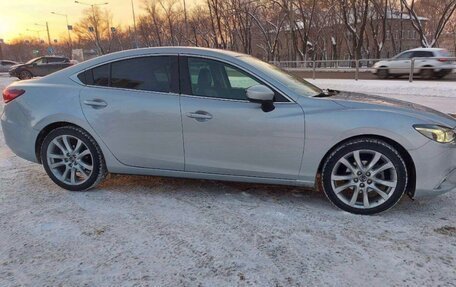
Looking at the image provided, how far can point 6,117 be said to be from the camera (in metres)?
4.20

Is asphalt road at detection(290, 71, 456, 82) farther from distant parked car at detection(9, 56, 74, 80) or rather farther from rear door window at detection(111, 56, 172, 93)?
rear door window at detection(111, 56, 172, 93)

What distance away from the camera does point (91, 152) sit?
3945mm

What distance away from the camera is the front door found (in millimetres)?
3436

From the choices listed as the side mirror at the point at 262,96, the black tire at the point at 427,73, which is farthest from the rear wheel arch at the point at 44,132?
the black tire at the point at 427,73

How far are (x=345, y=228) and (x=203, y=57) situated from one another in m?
2.07

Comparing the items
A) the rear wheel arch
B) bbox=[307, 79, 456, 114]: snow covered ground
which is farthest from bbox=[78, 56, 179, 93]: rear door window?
bbox=[307, 79, 456, 114]: snow covered ground

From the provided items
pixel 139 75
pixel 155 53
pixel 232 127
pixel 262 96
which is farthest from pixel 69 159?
pixel 262 96

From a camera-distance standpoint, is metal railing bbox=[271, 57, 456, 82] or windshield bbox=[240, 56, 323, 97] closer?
windshield bbox=[240, 56, 323, 97]

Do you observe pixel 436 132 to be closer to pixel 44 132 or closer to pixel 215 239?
pixel 215 239

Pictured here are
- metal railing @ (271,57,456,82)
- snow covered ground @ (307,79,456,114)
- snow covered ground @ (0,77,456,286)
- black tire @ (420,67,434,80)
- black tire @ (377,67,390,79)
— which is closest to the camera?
snow covered ground @ (0,77,456,286)

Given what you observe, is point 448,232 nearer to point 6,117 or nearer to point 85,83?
point 85,83

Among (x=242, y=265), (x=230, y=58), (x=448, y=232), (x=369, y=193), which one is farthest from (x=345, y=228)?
(x=230, y=58)

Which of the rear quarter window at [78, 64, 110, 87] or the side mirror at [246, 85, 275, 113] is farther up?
the rear quarter window at [78, 64, 110, 87]

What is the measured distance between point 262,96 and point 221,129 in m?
0.50
